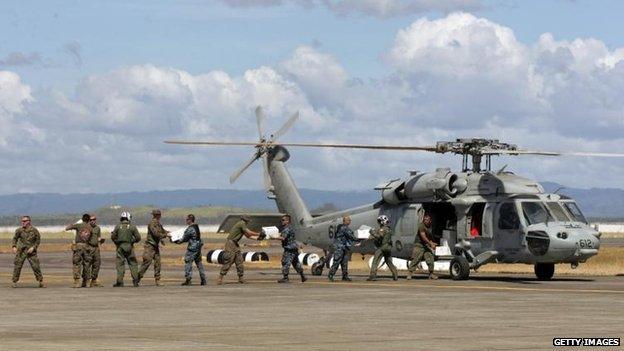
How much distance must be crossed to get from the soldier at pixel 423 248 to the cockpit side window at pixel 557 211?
10.7 ft

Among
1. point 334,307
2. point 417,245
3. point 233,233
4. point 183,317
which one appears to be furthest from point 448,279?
point 183,317

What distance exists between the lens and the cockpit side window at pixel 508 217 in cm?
3441

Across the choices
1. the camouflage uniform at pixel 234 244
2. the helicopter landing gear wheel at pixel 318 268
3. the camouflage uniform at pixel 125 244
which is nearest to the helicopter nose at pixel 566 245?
the camouflage uniform at pixel 234 244

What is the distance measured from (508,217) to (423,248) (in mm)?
2422

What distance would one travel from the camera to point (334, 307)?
24.0 metres

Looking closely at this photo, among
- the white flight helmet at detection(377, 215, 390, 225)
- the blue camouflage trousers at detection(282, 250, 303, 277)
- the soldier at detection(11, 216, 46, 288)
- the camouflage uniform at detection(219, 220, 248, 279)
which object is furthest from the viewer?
the white flight helmet at detection(377, 215, 390, 225)

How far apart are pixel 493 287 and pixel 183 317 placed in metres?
11.1

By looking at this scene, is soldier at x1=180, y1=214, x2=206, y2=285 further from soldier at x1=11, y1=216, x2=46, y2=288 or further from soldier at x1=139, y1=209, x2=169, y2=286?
soldier at x1=11, y1=216, x2=46, y2=288

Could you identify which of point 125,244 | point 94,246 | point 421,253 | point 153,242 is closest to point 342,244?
point 421,253

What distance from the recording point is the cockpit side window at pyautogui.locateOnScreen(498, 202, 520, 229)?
113ft

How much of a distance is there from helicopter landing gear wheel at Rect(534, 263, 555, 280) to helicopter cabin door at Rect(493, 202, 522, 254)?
5.24 feet

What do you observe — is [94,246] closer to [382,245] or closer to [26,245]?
[26,245]

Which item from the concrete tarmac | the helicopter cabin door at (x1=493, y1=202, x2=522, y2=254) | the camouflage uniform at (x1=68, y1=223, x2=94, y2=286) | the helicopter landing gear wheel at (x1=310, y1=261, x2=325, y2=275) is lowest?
the concrete tarmac

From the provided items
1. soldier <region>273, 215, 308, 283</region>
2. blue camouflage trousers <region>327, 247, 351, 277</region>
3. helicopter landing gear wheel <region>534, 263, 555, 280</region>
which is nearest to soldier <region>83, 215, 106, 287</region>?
soldier <region>273, 215, 308, 283</region>
